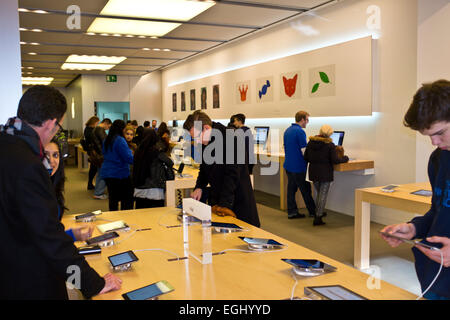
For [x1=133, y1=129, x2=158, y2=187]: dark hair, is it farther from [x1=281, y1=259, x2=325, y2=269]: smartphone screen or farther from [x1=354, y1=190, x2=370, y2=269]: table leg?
[x1=281, y1=259, x2=325, y2=269]: smartphone screen

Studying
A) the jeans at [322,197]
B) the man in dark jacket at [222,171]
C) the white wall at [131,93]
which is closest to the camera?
the man in dark jacket at [222,171]

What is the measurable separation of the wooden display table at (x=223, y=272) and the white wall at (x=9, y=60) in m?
1.22

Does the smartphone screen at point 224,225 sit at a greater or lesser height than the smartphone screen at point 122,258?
greater

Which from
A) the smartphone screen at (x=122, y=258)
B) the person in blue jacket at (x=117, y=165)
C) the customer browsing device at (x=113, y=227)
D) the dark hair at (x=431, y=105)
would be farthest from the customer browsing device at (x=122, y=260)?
the person in blue jacket at (x=117, y=165)

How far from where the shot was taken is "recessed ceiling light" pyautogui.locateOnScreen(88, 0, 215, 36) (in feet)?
19.0

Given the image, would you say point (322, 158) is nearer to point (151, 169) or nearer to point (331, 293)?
point (151, 169)

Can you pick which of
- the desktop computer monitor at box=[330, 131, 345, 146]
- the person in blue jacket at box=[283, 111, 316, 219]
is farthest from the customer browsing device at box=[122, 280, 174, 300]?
the desktop computer monitor at box=[330, 131, 345, 146]

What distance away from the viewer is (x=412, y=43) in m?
5.18

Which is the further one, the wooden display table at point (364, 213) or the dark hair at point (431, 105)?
the wooden display table at point (364, 213)

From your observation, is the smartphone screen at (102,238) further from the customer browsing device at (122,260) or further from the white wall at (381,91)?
the white wall at (381,91)

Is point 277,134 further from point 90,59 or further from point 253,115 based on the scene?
Answer: point 90,59

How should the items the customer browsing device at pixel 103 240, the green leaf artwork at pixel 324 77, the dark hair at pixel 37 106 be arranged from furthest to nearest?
the green leaf artwork at pixel 324 77, the customer browsing device at pixel 103 240, the dark hair at pixel 37 106

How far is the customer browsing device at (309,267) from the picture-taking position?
6.21 feet

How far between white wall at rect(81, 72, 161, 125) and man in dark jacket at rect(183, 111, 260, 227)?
38.4 ft
